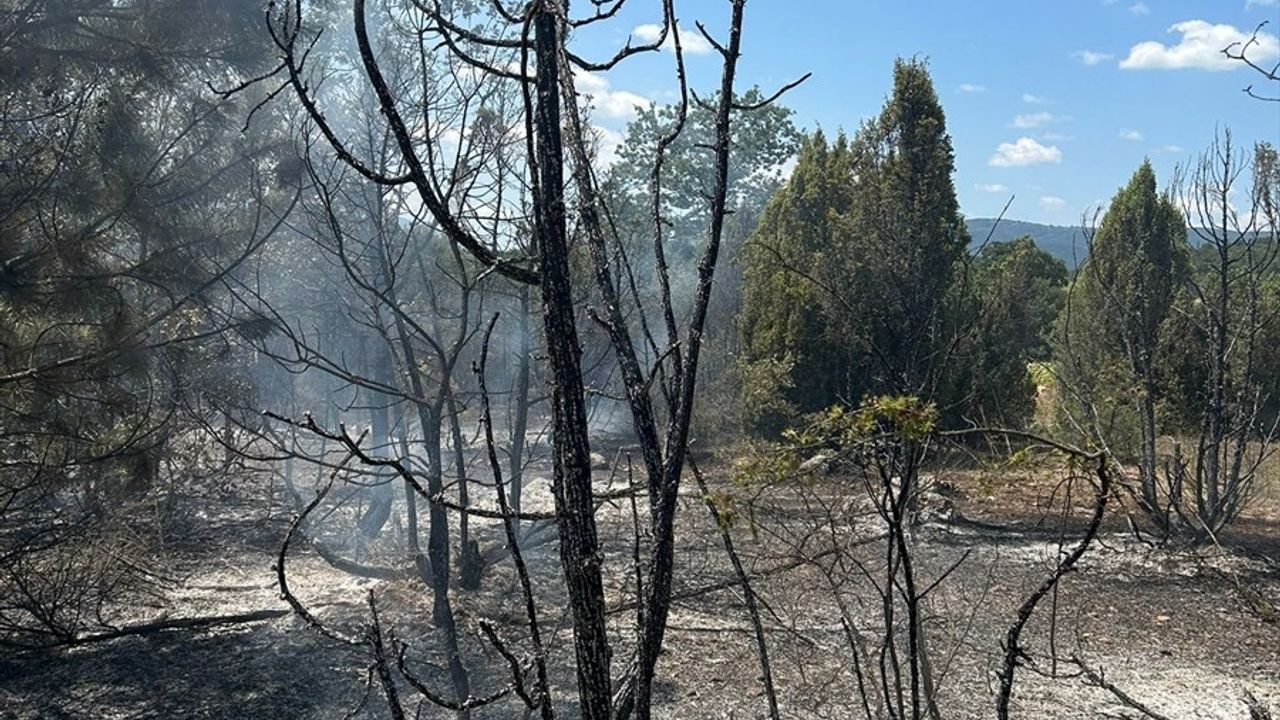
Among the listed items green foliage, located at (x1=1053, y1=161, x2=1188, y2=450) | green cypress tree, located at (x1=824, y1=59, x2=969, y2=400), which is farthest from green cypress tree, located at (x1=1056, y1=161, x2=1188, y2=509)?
green cypress tree, located at (x1=824, y1=59, x2=969, y2=400)

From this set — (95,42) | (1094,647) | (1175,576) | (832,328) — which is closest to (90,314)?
(95,42)

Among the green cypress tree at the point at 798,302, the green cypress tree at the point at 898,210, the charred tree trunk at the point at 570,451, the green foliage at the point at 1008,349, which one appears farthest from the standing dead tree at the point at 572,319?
the green cypress tree at the point at 798,302

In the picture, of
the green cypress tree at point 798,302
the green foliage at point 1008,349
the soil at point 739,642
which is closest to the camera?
the soil at point 739,642

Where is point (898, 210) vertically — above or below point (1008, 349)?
above

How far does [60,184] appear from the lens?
5.95 m

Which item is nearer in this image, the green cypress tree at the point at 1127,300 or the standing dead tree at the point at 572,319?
the standing dead tree at the point at 572,319

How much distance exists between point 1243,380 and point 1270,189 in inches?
66.5

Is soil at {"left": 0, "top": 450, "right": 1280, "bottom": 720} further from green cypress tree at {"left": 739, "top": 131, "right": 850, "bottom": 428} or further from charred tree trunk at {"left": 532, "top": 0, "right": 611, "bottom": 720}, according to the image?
green cypress tree at {"left": 739, "top": 131, "right": 850, "bottom": 428}

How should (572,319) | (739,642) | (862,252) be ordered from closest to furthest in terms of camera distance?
(572,319)
(739,642)
(862,252)

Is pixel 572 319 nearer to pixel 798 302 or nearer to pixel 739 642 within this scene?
pixel 739 642

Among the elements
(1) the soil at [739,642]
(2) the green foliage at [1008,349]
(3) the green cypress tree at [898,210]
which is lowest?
(1) the soil at [739,642]

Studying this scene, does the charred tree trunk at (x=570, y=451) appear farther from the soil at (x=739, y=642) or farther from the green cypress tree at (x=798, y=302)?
the green cypress tree at (x=798, y=302)

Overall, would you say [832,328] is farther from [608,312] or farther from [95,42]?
[608,312]

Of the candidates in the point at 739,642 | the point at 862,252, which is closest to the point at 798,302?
the point at 862,252
